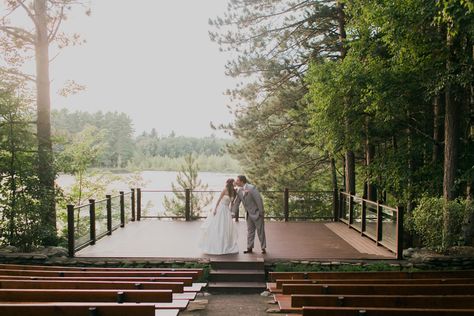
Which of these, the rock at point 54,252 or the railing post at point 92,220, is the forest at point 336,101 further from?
the railing post at point 92,220

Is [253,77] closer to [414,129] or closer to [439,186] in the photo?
[414,129]

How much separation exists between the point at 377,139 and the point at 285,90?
521cm

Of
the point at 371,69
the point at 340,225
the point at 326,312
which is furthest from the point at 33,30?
the point at 326,312

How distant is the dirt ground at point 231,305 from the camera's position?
6324mm

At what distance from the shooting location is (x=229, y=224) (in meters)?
8.99

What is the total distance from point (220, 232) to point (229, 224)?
1.03 ft

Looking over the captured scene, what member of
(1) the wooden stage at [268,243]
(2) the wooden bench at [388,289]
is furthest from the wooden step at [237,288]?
(2) the wooden bench at [388,289]

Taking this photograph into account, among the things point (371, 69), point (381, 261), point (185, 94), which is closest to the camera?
point (381, 261)

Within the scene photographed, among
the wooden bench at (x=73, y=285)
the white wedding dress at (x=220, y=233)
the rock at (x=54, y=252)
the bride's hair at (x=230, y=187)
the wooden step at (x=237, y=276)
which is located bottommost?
the wooden step at (x=237, y=276)

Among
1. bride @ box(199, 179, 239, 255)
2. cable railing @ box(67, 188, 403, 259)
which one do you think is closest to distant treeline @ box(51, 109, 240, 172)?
cable railing @ box(67, 188, 403, 259)

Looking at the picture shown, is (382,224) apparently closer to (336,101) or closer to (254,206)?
(254,206)

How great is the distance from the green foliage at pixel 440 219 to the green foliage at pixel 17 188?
816cm

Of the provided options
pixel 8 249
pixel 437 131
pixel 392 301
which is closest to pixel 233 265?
pixel 392 301

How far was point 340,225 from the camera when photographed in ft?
41.3
